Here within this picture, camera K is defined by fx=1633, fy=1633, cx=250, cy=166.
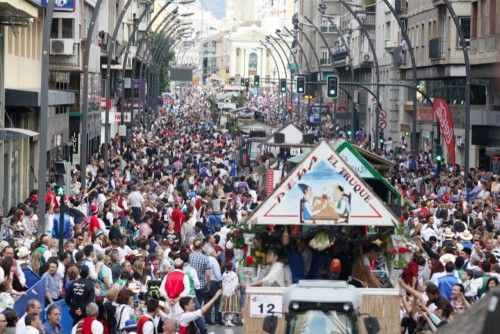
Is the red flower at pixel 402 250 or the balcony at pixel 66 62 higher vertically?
the balcony at pixel 66 62

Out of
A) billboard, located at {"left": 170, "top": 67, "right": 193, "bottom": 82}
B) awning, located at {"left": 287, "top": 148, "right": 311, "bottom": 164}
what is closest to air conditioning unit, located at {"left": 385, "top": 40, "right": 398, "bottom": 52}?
awning, located at {"left": 287, "top": 148, "right": 311, "bottom": 164}

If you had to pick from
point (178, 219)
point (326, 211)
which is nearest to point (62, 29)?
point (178, 219)

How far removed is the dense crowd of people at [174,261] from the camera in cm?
1585

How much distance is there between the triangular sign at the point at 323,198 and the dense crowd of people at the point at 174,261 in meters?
0.87

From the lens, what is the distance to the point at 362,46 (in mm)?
104438

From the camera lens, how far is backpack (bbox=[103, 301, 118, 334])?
16594 millimetres

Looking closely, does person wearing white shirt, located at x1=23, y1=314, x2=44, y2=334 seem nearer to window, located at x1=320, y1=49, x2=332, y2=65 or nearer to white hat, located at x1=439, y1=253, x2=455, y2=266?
white hat, located at x1=439, y1=253, x2=455, y2=266

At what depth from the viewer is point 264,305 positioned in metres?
14.3

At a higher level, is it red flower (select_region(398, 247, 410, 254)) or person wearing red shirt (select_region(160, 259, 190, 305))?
red flower (select_region(398, 247, 410, 254))

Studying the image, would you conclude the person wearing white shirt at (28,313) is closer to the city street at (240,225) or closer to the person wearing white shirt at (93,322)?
the city street at (240,225)

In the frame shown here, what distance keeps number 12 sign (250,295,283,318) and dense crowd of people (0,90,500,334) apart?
1.76 ft

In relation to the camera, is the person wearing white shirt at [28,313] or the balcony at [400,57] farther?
the balcony at [400,57]

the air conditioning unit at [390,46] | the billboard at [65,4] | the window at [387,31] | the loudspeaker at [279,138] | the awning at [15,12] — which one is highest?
the window at [387,31]

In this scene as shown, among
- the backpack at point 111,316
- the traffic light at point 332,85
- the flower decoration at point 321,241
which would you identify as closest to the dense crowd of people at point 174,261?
the backpack at point 111,316
